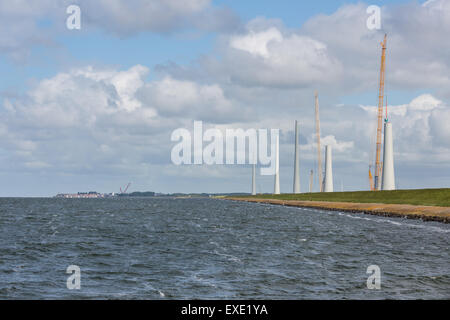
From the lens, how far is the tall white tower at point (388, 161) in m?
152

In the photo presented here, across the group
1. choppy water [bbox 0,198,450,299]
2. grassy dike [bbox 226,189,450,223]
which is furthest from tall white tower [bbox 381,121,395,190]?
choppy water [bbox 0,198,450,299]

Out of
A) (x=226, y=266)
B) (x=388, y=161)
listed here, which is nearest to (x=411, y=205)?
(x=388, y=161)

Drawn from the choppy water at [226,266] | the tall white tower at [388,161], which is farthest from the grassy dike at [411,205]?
the choppy water at [226,266]

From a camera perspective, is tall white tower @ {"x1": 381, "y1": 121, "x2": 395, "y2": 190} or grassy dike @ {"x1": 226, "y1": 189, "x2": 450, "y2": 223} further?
tall white tower @ {"x1": 381, "y1": 121, "x2": 395, "y2": 190}

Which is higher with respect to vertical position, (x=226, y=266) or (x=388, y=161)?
(x=388, y=161)

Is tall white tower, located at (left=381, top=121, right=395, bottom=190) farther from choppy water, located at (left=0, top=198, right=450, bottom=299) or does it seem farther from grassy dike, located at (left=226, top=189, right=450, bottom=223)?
choppy water, located at (left=0, top=198, right=450, bottom=299)

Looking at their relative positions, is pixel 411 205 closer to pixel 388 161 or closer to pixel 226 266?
pixel 388 161

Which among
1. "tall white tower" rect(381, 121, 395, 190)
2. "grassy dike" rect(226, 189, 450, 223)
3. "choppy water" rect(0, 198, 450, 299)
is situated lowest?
"choppy water" rect(0, 198, 450, 299)

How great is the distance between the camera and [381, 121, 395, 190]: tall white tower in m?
152

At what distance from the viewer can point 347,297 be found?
24.9 metres

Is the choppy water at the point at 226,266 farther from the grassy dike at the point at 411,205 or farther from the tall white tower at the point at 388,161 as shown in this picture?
the tall white tower at the point at 388,161

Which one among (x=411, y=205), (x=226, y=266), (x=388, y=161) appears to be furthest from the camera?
(x=388, y=161)

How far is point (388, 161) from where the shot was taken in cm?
15362

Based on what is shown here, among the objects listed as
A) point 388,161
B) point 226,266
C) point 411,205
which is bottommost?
point 226,266
